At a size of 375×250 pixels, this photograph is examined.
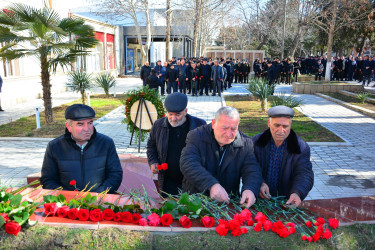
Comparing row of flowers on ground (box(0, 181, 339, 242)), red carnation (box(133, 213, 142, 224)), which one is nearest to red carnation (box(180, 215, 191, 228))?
row of flowers on ground (box(0, 181, 339, 242))

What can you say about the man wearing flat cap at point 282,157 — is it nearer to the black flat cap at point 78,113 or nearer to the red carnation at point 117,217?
the red carnation at point 117,217

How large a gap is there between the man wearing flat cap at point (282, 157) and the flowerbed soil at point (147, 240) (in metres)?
0.72

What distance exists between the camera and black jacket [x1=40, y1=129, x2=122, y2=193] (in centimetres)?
335

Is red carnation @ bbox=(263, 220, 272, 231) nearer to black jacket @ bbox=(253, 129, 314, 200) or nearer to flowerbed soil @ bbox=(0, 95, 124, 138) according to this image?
black jacket @ bbox=(253, 129, 314, 200)

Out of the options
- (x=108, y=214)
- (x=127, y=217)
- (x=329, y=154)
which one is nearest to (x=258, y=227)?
(x=127, y=217)

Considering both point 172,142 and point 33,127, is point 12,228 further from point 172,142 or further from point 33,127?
point 33,127

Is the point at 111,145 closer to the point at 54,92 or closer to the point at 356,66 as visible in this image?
the point at 54,92

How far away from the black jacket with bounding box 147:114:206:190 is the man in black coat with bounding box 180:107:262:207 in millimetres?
951

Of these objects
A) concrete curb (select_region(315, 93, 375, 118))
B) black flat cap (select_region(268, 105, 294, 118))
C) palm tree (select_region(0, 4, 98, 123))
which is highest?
palm tree (select_region(0, 4, 98, 123))

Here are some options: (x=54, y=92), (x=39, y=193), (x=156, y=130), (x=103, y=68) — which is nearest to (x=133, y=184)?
(x=156, y=130)

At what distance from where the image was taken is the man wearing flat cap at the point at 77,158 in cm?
332

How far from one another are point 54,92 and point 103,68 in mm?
11670

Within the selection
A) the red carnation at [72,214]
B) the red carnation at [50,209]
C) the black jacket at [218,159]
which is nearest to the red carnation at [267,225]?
the black jacket at [218,159]

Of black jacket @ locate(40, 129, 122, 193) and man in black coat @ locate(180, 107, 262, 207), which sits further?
black jacket @ locate(40, 129, 122, 193)
